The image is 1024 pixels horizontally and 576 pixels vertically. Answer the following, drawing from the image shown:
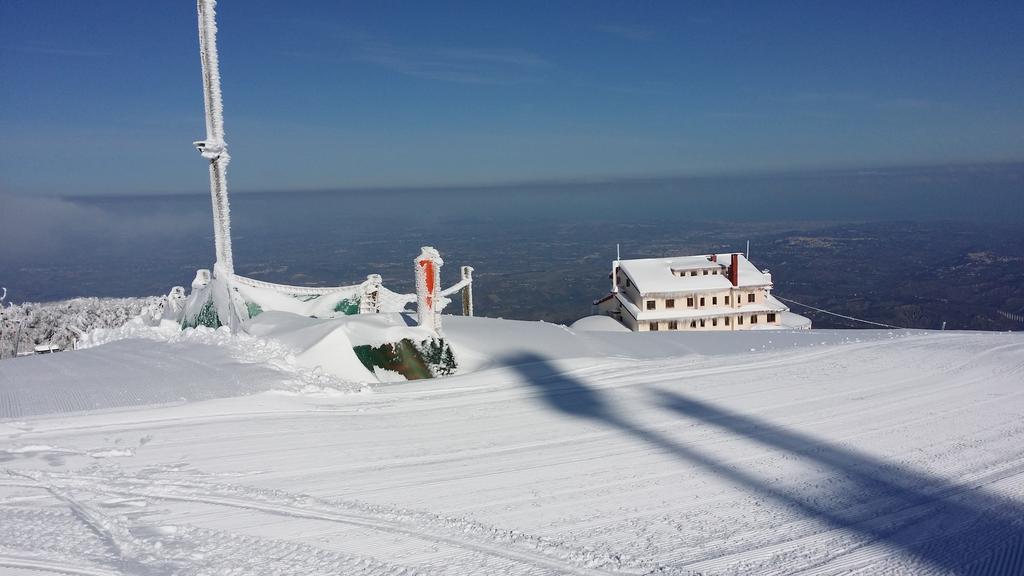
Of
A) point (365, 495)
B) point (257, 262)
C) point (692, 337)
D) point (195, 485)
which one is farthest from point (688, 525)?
point (257, 262)

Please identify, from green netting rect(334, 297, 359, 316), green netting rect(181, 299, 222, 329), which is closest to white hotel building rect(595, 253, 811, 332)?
green netting rect(334, 297, 359, 316)

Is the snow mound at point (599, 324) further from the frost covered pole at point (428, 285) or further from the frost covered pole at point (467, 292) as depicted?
the frost covered pole at point (428, 285)

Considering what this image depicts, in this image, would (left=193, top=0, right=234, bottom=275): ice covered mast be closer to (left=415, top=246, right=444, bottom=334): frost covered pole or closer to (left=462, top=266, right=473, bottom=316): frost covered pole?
(left=415, top=246, right=444, bottom=334): frost covered pole

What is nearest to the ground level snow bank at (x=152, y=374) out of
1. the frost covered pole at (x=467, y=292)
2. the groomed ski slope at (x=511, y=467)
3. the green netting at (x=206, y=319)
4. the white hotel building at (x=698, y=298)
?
the groomed ski slope at (x=511, y=467)

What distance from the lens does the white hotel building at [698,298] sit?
25344mm

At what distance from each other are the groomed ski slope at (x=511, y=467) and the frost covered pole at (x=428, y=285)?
131 centimetres

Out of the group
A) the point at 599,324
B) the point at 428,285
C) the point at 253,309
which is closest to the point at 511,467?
the point at 428,285

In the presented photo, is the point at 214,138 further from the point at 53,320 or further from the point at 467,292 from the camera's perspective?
the point at 53,320

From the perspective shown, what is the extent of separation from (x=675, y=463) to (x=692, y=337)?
6.71 metres

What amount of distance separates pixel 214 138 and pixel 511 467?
8.11m

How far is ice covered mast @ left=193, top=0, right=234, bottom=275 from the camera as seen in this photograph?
34.8 feet

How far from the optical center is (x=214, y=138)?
1091 centimetres

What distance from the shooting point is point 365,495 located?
5.27 m

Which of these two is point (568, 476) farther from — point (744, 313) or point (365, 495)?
point (744, 313)
